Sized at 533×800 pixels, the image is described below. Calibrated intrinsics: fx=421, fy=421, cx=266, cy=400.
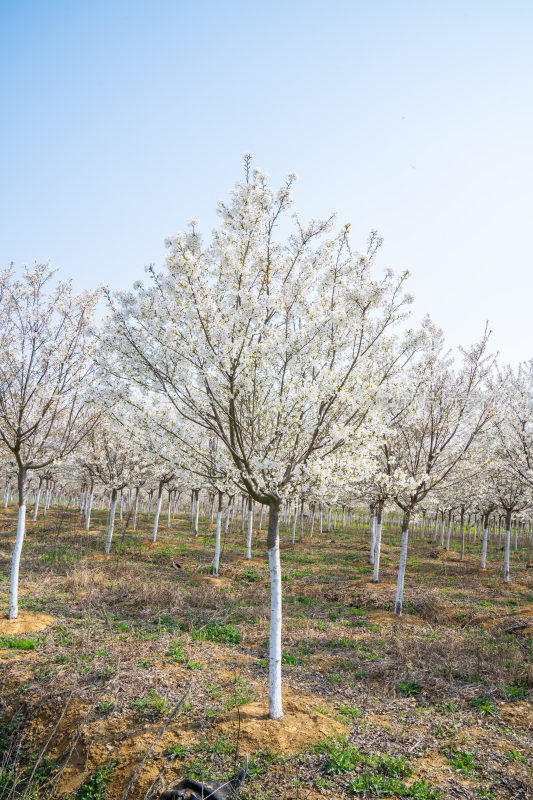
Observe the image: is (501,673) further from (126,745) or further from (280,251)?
(280,251)

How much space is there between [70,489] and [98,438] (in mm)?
34073

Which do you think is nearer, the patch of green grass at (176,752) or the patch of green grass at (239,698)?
the patch of green grass at (176,752)

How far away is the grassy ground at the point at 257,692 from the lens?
571 cm

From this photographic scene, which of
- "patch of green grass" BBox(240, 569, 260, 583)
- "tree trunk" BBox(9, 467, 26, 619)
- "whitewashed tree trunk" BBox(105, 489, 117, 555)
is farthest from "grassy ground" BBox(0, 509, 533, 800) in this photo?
"whitewashed tree trunk" BBox(105, 489, 117, 555)

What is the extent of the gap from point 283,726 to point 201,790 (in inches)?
67.4

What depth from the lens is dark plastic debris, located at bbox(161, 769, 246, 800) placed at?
16.4 feet

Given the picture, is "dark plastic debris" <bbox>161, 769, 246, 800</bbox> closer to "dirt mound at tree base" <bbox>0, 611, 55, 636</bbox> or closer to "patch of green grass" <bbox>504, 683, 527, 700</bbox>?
"patch of green grass" <bbox>504, 683, 527, 700</bbox>

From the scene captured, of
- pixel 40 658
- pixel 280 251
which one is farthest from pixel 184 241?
pixel 40 658

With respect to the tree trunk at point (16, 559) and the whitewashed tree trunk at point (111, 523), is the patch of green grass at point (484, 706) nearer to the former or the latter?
the tree trunk at point (16, 559)

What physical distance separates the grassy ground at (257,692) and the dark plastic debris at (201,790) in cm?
19

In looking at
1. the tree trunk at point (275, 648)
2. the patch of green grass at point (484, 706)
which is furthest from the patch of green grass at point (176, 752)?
the patch of green grass at point (484, 706)

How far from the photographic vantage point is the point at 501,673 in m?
8.91

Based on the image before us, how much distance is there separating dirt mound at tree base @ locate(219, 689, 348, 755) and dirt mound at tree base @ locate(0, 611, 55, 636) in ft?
19.9

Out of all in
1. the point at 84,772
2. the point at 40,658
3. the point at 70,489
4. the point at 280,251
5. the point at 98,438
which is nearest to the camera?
the point at 84,772
